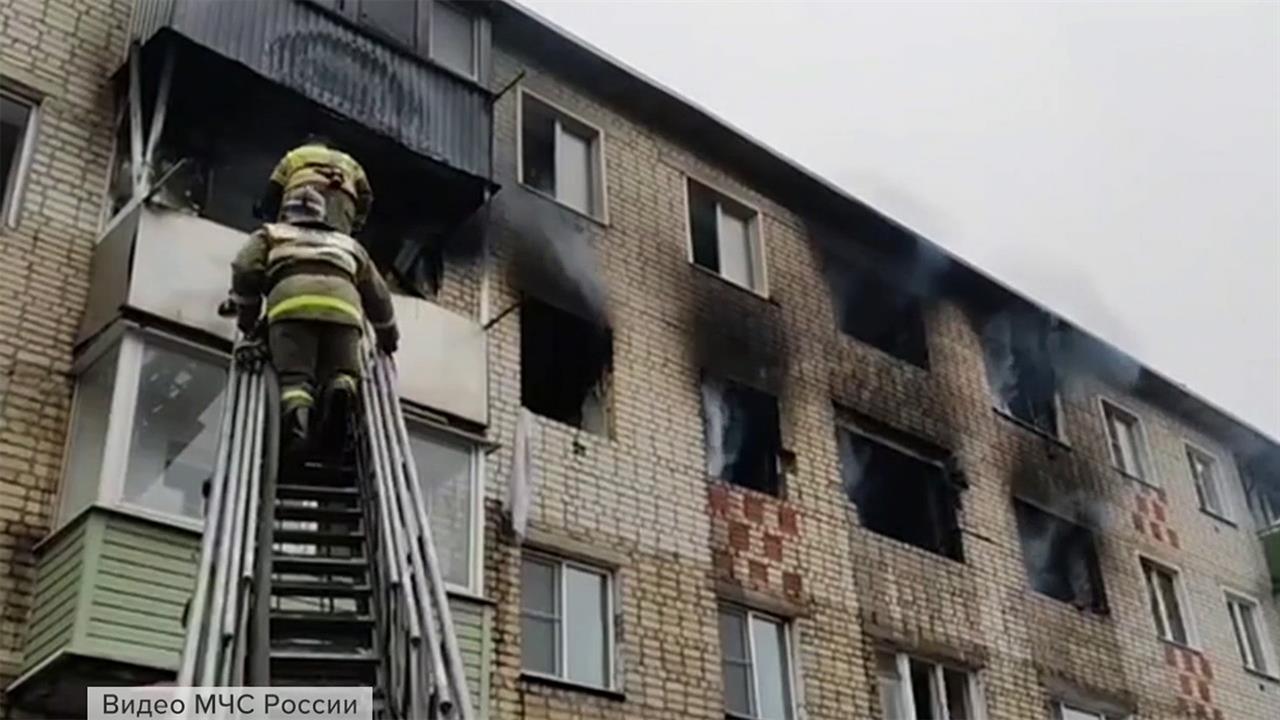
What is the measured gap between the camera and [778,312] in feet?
44.9

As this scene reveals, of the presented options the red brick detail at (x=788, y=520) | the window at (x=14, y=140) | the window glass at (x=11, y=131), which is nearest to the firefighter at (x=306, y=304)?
the window at (x=14, y=140)

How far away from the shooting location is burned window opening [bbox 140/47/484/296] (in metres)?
9.48

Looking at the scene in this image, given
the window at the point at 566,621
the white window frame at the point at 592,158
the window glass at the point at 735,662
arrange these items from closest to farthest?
1. the window at the point at 566,621
2. the window glass at the point at 735,662
3. the white window frame at the point at 592,158

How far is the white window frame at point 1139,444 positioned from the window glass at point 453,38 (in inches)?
408

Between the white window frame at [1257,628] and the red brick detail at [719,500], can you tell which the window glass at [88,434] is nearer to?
the red brick detail at [719,500]

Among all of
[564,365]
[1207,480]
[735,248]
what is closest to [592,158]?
[735,248]

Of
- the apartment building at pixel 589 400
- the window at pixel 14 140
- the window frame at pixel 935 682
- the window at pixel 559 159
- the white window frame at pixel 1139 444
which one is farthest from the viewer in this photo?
the white window frame at pixel 1139 444

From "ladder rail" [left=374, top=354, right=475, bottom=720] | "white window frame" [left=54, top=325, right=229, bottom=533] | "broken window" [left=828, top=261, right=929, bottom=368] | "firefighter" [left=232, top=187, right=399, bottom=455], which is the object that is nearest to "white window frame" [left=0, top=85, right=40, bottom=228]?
"white window frame" [left=54, top=325, right=229, bottom=533]

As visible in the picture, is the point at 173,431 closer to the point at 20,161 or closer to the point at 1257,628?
the point at 20,161

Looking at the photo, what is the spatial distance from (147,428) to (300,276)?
265cm

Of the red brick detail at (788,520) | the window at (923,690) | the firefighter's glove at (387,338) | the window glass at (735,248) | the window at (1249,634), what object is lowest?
the window at (923,690)

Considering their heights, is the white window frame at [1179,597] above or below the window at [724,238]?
below

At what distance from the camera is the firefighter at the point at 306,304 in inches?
229

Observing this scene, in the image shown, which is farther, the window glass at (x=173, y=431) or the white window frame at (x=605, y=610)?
the white window frame at (x=605, y=610)
